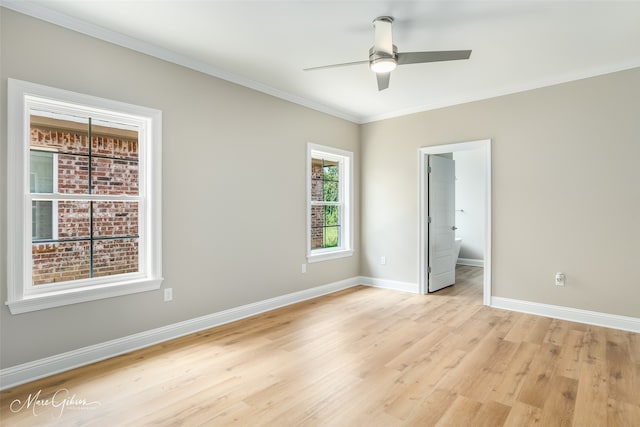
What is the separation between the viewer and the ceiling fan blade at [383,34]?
255cm

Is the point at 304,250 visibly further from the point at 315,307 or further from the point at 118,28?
the point at 118,28

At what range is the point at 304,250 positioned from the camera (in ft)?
15.0

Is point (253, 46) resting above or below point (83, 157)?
above

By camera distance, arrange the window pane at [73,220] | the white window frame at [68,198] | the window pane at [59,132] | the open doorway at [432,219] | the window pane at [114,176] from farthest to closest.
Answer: the open doorway at [432,219], the window pane at [114,176], the window pane at [73,220], the window pane at [59,132], the white window frame at [68,198]

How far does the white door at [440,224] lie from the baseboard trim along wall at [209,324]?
1.52 feet

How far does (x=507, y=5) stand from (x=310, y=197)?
9.76ft

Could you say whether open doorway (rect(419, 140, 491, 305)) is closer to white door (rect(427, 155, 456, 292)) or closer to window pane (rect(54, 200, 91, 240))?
white door (rect(427, 155, 456, 292))

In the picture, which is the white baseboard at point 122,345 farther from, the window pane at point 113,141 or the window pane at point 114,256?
the window pane at point 113,141

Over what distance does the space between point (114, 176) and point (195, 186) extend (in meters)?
0.69

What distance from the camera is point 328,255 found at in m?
4.94

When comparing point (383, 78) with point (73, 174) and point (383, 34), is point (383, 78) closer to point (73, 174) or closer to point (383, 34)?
point (383, 34)

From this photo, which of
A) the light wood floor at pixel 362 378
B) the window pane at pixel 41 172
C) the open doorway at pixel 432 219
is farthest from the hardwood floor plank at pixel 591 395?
the window pane at pixel 41 172

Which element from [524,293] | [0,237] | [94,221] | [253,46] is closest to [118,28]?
[253,46]

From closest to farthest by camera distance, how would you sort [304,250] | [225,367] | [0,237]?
[0,237] < [225,367] < [304,250]
